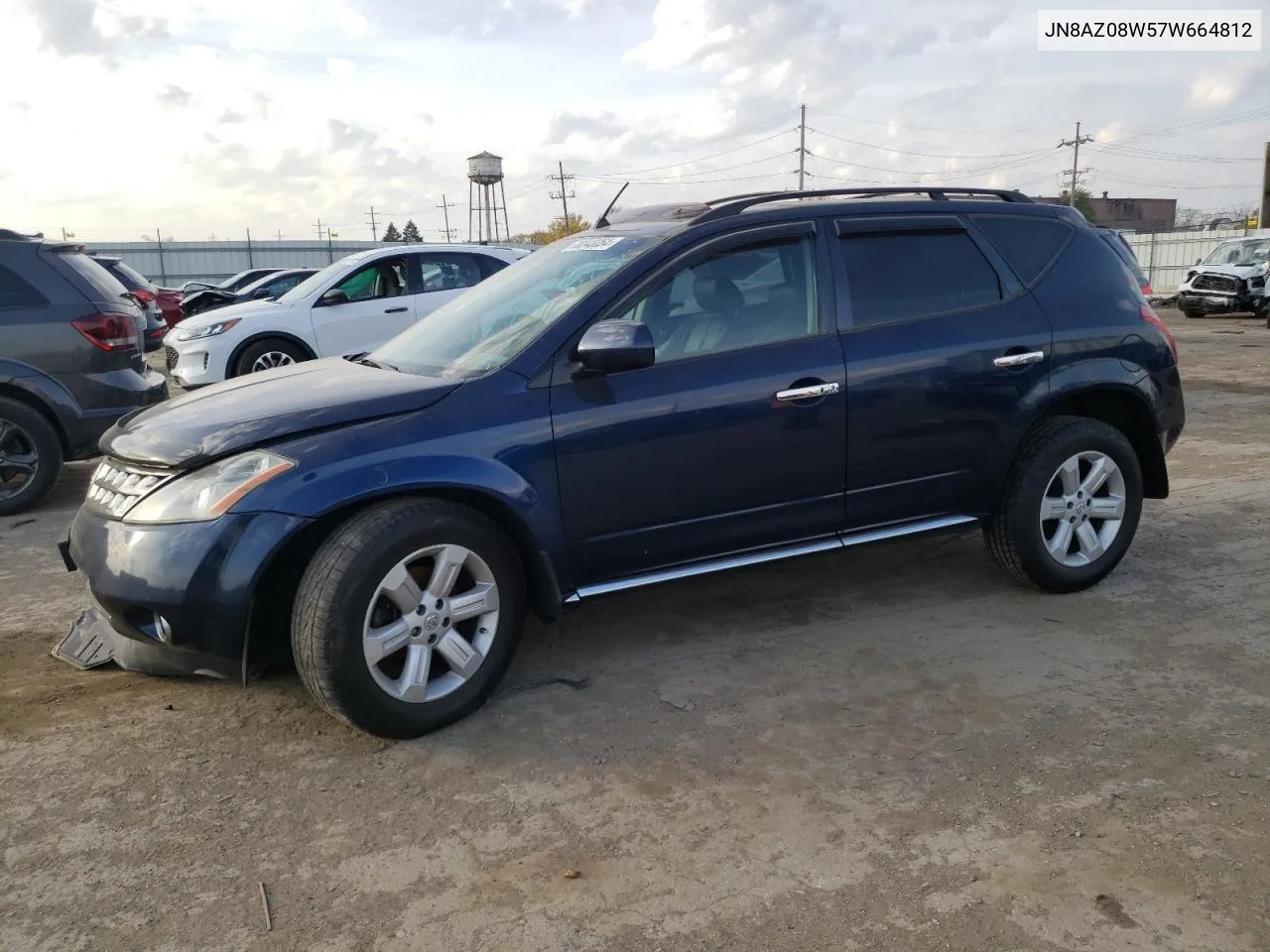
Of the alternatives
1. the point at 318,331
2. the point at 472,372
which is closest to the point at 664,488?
the point at 472,372

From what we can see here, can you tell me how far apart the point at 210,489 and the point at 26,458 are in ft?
13.8

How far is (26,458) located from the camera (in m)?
Result: 6.38

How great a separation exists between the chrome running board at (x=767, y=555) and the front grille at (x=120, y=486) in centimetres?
148

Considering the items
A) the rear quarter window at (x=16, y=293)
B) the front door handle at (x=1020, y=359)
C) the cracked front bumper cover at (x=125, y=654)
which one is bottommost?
the cracked front bumper cover at (x=125, y=654)

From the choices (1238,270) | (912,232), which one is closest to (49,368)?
(912,232)

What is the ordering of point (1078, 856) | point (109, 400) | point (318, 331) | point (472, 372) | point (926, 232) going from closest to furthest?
1. point (1078, 856)
2. point (472, 372)
3. point (926, 232)
4. point (109, 400)
5. point (318, 331)

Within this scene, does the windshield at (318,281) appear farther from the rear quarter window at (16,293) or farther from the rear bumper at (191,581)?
the rear bumper at (191,581)

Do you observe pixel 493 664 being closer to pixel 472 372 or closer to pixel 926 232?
pixel 472 372

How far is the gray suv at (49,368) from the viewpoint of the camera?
20.7 feet

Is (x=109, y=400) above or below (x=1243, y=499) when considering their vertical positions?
above

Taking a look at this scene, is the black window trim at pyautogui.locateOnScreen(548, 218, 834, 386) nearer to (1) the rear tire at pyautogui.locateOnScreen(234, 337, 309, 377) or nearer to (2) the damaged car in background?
(1) the rear tire at pyautogui.locateOnScreen(234, 337, 309, 377)

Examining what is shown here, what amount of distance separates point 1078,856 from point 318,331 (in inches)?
341

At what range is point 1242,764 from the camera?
301 centimetres

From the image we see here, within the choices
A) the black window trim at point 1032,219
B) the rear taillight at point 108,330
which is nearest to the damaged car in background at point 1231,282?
the black window trim at point 1032,219
